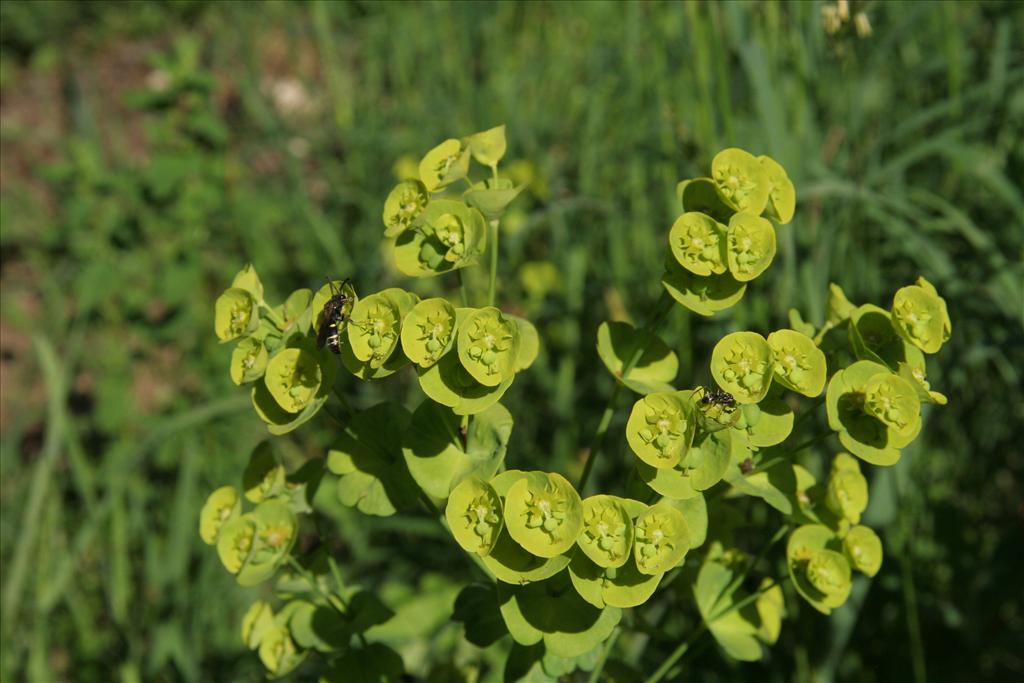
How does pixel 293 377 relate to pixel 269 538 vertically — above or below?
above

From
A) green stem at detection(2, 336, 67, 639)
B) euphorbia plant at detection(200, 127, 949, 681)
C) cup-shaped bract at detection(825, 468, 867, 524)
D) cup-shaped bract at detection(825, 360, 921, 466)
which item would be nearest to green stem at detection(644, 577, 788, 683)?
euphorbia plant at detection(200, 127, 949, 681)

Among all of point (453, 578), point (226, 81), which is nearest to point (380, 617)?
point (453, 578)

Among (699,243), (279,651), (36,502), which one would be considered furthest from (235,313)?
(36,502)

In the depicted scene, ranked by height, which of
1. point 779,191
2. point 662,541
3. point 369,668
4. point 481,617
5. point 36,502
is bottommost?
point 36,502

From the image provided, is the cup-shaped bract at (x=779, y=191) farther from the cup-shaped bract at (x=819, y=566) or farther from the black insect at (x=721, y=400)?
the cup-shaped bract at (x=819, y=566)

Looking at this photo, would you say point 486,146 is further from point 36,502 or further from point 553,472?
point 36,502

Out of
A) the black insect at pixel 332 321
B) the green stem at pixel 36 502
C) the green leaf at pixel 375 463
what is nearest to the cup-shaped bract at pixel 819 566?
the green leaf at pixel 375 463
